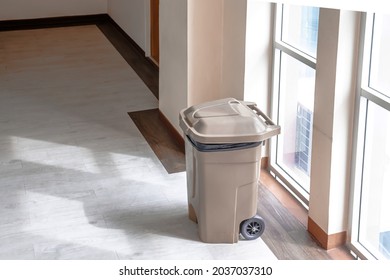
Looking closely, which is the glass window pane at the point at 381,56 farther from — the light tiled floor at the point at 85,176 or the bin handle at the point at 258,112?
the light tiled floor at the point at 85,176

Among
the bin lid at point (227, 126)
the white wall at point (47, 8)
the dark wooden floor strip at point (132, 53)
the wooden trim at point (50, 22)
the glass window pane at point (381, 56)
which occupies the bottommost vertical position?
the dark wooden floor strip at point (132, 53)

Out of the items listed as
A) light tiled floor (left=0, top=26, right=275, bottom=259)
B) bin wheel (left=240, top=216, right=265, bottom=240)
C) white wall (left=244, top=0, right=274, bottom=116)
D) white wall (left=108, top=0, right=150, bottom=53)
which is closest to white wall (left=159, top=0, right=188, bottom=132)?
light tiled floor (left=0, top=26, right=275, bottom=259)

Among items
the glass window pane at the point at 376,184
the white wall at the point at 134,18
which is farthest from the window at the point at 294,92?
the white wall at the point at 134,18

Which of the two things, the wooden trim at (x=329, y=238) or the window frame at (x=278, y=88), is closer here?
the wooden trim at (x=329, y=238)

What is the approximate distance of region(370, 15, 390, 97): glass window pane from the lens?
315 cm

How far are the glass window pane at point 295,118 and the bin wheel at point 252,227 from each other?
0.62m

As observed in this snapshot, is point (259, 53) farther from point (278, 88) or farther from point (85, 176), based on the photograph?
point (85, 176)

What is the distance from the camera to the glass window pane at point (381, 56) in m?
3.15

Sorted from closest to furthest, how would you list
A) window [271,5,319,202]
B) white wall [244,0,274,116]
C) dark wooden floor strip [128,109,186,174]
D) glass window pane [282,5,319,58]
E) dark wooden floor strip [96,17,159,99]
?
1. glass window pane [282,5,319,58]
2. window [271,5,319,202]
3. white wall [244,0,274,116]
4. dark wooden floor strip [128,109,186,174]
5. dark wooden floor strip [96,17,159,99]

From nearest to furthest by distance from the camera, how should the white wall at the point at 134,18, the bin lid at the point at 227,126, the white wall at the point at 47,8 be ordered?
the bin lid at the point at 227,126 < the white wall at the point at 134,18 < the white wall at the point at 47,8

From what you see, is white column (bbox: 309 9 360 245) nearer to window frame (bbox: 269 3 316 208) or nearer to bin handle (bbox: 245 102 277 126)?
bin handle (bbox: 245 102 277 126)

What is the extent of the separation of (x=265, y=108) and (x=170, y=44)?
117cm

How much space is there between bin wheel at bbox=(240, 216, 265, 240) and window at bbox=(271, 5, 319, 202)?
0.57m

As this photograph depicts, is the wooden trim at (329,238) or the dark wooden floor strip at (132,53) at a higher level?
the dark wooden floor strip at (132,53)
